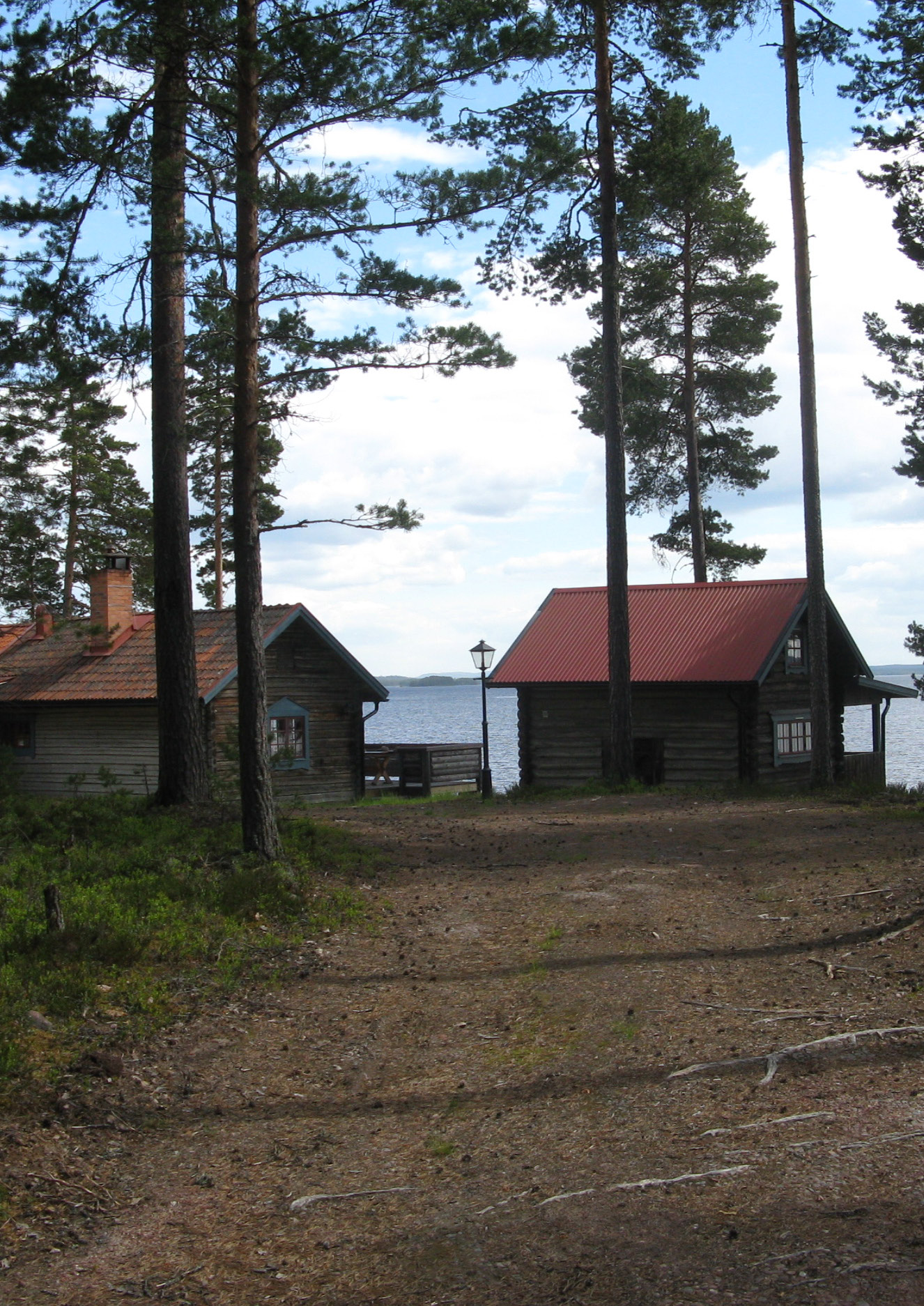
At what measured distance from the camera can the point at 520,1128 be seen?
612cm

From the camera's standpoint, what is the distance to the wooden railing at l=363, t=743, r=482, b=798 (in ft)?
112

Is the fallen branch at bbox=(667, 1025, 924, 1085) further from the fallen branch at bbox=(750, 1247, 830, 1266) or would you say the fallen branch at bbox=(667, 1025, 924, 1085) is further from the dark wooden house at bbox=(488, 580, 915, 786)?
the dark wooden house at bbox=(488, 580, 915, 786)

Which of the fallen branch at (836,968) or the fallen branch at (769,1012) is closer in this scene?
the fallen branch at (769,1012)

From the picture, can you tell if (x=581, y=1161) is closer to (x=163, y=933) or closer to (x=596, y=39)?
(x=163, y=933)

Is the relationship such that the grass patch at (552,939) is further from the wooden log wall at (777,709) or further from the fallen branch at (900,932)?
the wooden log wall at (777,709)

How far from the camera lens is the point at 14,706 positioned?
2852 centimetres

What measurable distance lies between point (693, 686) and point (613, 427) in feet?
23.2

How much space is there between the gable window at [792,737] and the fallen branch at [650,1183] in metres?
23.0

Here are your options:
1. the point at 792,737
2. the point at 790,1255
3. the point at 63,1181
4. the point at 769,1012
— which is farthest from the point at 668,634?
the point at 790,1255

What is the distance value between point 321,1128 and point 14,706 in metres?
24.5

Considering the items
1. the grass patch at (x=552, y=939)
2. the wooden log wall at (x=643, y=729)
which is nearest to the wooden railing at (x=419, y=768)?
the wooden log wall at (x=643, y=729)

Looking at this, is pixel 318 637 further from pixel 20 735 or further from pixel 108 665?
pixel 20 735

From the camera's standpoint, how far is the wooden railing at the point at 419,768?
112 ft

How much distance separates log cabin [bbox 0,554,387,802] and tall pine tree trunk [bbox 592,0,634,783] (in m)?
7.90
